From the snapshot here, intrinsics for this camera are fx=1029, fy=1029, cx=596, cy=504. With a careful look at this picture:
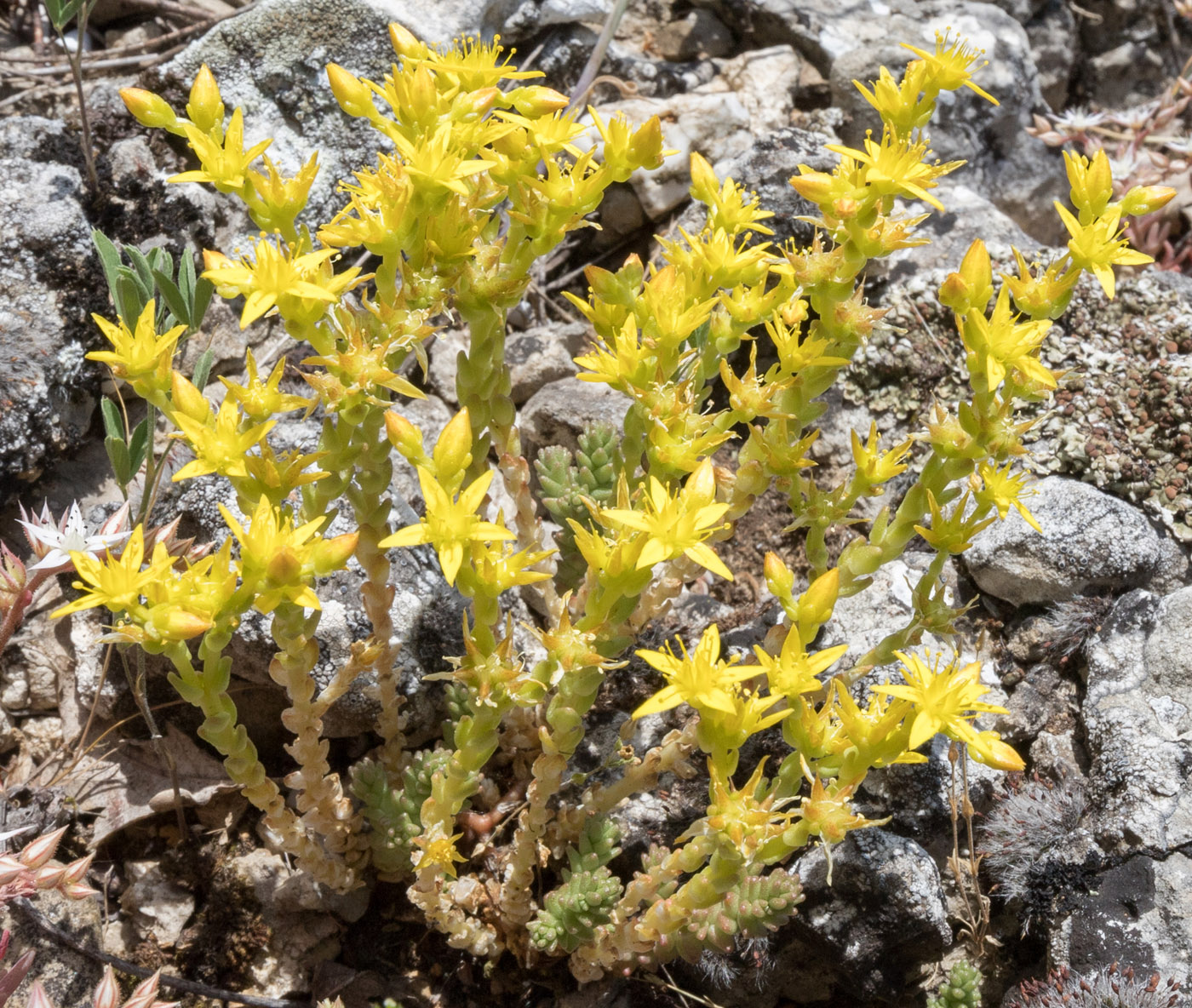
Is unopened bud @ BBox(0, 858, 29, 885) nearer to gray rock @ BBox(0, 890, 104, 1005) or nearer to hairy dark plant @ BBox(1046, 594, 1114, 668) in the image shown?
gray rock @ BBox(0, 890, 104, 1005)

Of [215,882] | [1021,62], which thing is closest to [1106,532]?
[1021,62]

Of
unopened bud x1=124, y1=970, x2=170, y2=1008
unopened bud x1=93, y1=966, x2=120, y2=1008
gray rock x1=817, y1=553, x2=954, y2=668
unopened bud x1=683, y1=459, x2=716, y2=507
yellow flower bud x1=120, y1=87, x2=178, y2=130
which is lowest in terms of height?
gray rock x1=817, y1=553, x2=954, y2=668

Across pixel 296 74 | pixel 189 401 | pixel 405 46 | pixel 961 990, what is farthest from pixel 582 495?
pixel 296 74

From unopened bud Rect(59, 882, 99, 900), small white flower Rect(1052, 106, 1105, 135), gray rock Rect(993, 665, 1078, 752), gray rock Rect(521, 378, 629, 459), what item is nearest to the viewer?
unopened bud Rect(59, 882, 99, 900)

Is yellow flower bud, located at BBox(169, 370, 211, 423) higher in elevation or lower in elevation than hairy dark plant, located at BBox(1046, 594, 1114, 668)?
higher

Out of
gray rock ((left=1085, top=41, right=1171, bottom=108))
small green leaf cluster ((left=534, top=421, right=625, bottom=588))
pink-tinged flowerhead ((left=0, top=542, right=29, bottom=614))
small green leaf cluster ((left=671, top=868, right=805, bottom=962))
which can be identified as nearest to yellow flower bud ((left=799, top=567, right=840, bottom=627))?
small green leaf cluster ((left=671, top=868, right=805, bottom=962))

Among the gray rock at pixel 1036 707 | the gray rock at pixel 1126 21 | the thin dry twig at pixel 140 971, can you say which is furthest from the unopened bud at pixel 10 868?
the gray rock at pixel 1126 21

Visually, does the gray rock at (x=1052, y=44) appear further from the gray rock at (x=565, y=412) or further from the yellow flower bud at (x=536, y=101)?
the yellow flower bud at (x=536, y=101)

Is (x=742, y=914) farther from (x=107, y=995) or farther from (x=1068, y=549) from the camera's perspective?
(x=1068, y=549)

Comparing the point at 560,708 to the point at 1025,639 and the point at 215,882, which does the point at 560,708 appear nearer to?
the point at 215,882
